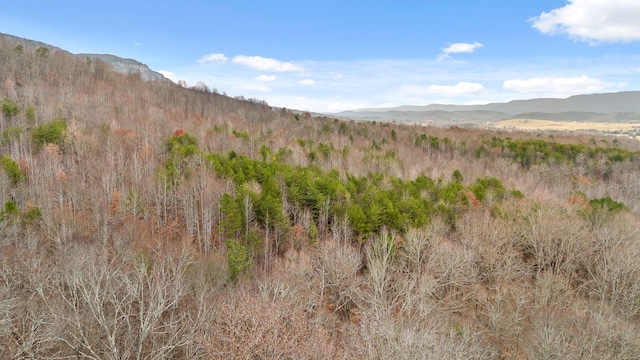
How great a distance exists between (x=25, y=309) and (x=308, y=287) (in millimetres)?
17376

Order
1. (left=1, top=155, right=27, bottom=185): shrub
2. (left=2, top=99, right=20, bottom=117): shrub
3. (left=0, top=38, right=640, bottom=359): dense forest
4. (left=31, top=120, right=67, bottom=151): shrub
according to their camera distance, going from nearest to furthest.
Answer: (left=0, top=38, right=640, bottom=359): dense forest
(left=1, top=155, right=27, bottom=185): shrub
(left=31, top=120, right=67, bottom=151): shrub
(left=2, top=99, right=20, bottom=117): shrub

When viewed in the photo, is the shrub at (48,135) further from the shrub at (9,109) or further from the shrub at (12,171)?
the shrub at (9,109)

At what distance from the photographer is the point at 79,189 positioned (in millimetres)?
41250

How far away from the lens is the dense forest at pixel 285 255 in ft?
61.4

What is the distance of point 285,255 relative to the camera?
3431cm

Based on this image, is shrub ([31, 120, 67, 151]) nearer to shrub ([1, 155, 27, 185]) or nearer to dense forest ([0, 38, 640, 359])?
dense forest ([0, 38, 640, 359])

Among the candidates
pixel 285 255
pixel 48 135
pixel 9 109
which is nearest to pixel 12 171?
pixel 48 135

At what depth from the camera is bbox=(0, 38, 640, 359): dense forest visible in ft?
61.4

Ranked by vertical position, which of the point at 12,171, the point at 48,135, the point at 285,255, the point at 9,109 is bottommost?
the point at 285,255

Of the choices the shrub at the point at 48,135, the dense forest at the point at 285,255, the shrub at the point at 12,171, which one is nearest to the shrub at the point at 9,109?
the dense forest at the point at 285,255

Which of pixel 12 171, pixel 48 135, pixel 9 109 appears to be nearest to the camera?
pixel 12 171

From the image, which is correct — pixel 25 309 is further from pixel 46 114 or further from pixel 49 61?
pixel 49 61

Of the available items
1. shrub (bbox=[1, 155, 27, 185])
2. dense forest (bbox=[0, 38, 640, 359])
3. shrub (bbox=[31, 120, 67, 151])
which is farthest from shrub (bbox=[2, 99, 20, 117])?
shrub (bbox=[1, 155, 27, 185])

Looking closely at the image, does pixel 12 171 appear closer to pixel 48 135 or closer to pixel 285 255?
pixel 48 135
